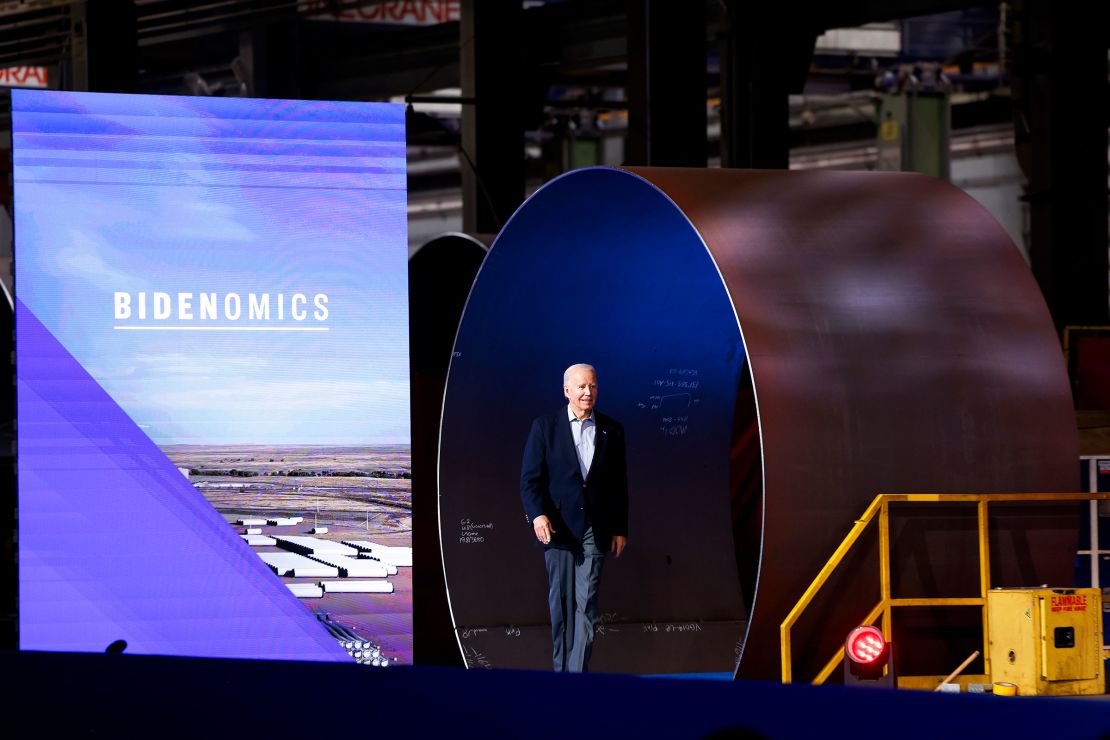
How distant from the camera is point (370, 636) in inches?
368

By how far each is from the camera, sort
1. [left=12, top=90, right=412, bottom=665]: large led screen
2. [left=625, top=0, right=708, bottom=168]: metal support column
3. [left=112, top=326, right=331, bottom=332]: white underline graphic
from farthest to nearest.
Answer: [left=625, top=0, right=708, bottom=168]: metal support column < [left=112, top=326, right=331, bottom=332]: white underline graphic < [left=12, top=90, right=412, bottom=665]: large led screen

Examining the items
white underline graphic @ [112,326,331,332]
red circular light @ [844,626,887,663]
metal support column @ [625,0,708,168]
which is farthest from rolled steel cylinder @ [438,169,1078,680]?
metal support column @ [625,0,708,168]

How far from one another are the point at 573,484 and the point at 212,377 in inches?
124

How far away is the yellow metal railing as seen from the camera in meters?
9.06

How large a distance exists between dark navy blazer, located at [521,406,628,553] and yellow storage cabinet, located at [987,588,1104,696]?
2907 millimetres

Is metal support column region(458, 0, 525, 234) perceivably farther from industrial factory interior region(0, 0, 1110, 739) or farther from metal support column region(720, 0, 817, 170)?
industrial factory interior region(0, 0, 1110, 739)

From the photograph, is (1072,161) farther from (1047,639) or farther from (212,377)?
(212,377)

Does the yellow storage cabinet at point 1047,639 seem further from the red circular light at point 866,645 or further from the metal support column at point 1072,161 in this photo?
the metal support column at point 1072,161

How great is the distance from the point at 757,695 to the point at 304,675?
3.74ft

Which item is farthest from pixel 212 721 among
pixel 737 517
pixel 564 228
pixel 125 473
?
pixel 737 517

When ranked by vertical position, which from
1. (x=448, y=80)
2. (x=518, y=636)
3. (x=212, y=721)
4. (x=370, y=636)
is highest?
(x=448, y=80)

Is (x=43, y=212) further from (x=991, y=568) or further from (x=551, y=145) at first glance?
(x=551, y=145)

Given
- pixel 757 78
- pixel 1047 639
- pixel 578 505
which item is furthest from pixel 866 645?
pixel 757 78

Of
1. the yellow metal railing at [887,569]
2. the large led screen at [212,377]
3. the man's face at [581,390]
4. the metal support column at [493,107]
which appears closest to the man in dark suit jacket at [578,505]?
the man's face at [581,390]
